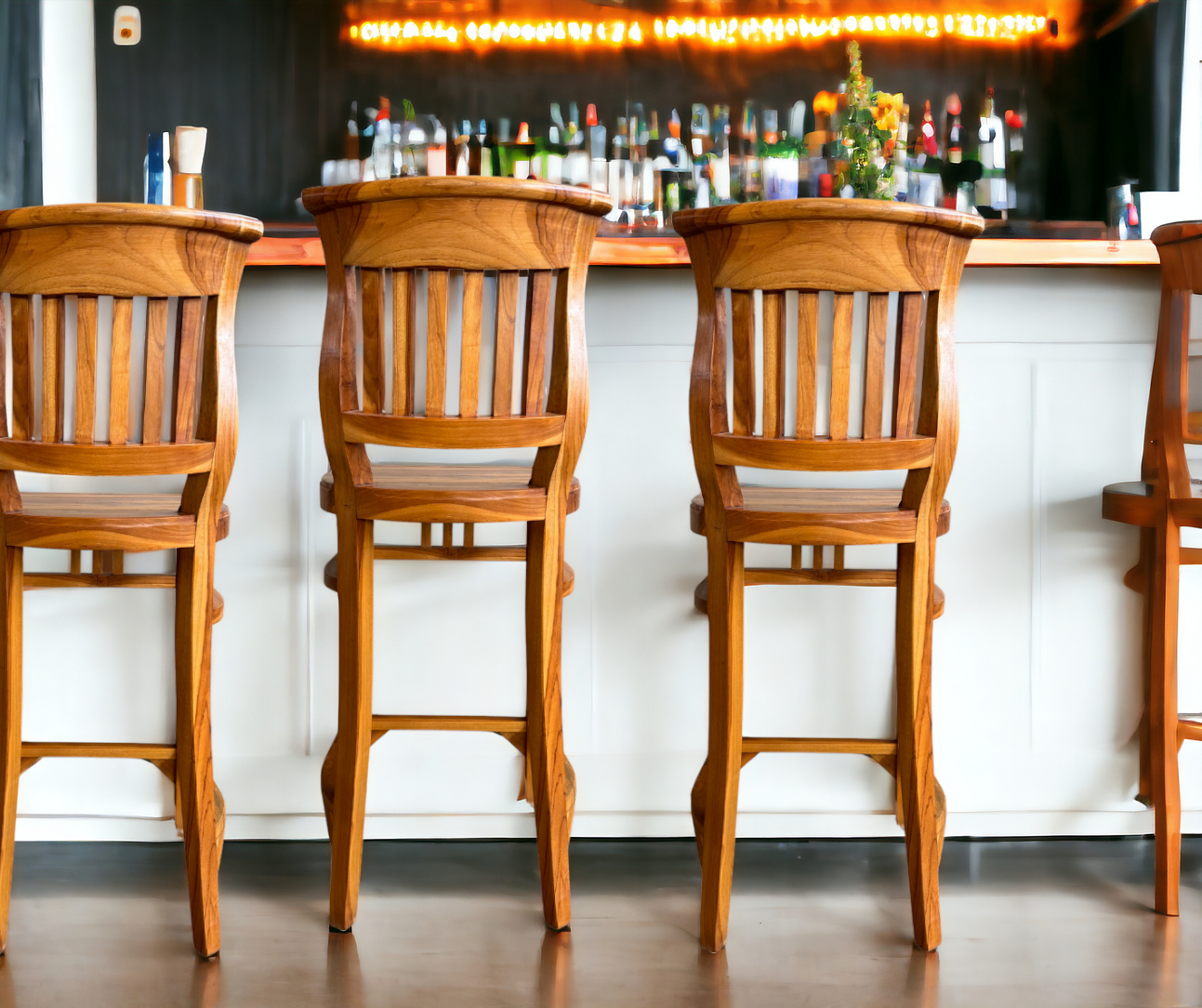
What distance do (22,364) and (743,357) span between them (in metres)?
0.99

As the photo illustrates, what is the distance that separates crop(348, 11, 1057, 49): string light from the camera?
379 centimetres

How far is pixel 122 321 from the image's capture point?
1.49 metres

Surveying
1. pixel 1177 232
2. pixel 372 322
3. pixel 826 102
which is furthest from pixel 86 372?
pixel 826 102

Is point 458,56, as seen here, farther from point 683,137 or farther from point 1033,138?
point 1033,138

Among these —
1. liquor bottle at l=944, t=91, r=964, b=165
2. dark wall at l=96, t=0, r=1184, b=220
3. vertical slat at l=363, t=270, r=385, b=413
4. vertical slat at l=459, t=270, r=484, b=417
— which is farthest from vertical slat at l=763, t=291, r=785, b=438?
liquor bottle at l=944, t=91, r=964, b=165

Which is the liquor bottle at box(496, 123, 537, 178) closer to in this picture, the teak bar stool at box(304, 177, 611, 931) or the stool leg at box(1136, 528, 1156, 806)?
the teak bar stool at box(304, 177, 611, 931)

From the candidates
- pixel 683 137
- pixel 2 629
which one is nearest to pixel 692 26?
pixel 683 137

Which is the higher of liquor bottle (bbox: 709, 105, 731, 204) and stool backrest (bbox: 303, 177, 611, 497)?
liquor bottle (bbox: 709, 105, 731, 204)

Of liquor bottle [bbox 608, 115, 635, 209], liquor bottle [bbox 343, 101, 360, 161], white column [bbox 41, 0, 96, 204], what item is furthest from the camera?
liquor bottle [bbox 343, 101, 360, 161]

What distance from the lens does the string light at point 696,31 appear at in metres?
3.79

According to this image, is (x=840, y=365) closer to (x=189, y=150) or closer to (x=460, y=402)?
(x=460, y=402)

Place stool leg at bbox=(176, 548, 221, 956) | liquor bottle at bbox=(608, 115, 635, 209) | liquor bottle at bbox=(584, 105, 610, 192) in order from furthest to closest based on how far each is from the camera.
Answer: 1. liquor bottle at bbox=(584, 105, 610, 192)
2. liquor bottle at bbox=(608, 115, 635, 209)
3. stool leg at bbox=(176, 548, 221, 956)

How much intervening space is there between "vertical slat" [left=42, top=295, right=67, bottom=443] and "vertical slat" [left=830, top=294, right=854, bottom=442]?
1.06 m

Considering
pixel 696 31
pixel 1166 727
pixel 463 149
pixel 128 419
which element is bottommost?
pixel 1166 727
